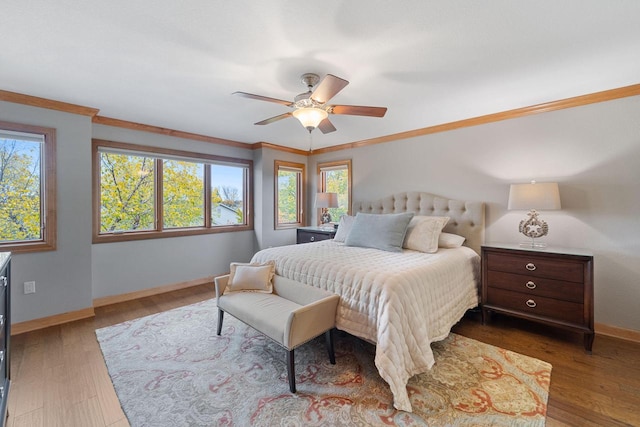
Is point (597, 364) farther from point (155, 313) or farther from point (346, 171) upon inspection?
point (155, 313)

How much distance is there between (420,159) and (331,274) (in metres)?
2.44

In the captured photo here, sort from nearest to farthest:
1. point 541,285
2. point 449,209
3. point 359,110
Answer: point 359,110 < point 541,285 < point 449,209

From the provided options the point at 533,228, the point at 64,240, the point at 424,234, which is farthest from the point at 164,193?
the point at 533,228

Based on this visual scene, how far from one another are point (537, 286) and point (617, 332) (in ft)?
2.87

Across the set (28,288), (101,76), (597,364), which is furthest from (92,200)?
(597,364)

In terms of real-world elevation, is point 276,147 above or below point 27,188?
above

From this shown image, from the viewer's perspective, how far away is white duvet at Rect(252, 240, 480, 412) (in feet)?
5.82

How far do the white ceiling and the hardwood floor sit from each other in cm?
232

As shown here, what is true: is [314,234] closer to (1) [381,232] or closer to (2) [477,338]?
(1) [381,232]

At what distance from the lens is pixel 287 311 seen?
85.5 inches

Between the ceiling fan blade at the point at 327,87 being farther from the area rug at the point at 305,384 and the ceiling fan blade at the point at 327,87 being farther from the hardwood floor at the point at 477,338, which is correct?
the hardwood floor at the point at 477,338

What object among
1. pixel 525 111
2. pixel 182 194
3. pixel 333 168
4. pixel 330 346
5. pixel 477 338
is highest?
pixel 525 111

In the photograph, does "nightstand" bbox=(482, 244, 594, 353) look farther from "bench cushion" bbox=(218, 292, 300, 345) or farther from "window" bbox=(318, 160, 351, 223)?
"window" bbox=(318, 160, 351, 223)

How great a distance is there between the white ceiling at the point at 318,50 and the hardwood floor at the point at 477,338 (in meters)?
2.32
